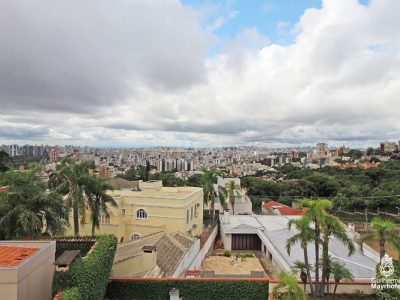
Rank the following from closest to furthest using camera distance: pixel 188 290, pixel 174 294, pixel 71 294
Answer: pixel 71 294 < pixel 174 294 < pixel 188 290

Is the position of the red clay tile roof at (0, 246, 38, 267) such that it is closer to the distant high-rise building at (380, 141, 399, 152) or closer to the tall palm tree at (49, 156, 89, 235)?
the tall palm tree at (49, 156, 89, 235)

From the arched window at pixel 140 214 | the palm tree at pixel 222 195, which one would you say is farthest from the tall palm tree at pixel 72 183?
the palm tree at pixel 222 195

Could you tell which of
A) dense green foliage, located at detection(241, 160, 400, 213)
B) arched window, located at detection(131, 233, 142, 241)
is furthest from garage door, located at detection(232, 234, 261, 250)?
dense green foliage, located at detection(241, 160, 400, 213)

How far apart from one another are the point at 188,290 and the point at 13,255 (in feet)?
22.3

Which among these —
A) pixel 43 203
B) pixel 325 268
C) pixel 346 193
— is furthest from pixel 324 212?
pixel 346 193

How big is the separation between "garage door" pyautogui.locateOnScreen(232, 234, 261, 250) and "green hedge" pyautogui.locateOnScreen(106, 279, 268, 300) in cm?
1406

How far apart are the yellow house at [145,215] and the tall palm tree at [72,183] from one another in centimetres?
660

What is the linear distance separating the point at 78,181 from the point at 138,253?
5.90 meters

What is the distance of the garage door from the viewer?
26.9 m

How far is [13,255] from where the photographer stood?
9.24 meters

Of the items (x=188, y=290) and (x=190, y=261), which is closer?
(x=188, y=290)

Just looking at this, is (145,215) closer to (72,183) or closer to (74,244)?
(72,183)

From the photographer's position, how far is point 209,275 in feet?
47.6

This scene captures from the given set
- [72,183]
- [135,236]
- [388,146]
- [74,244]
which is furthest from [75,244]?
[388,146]
